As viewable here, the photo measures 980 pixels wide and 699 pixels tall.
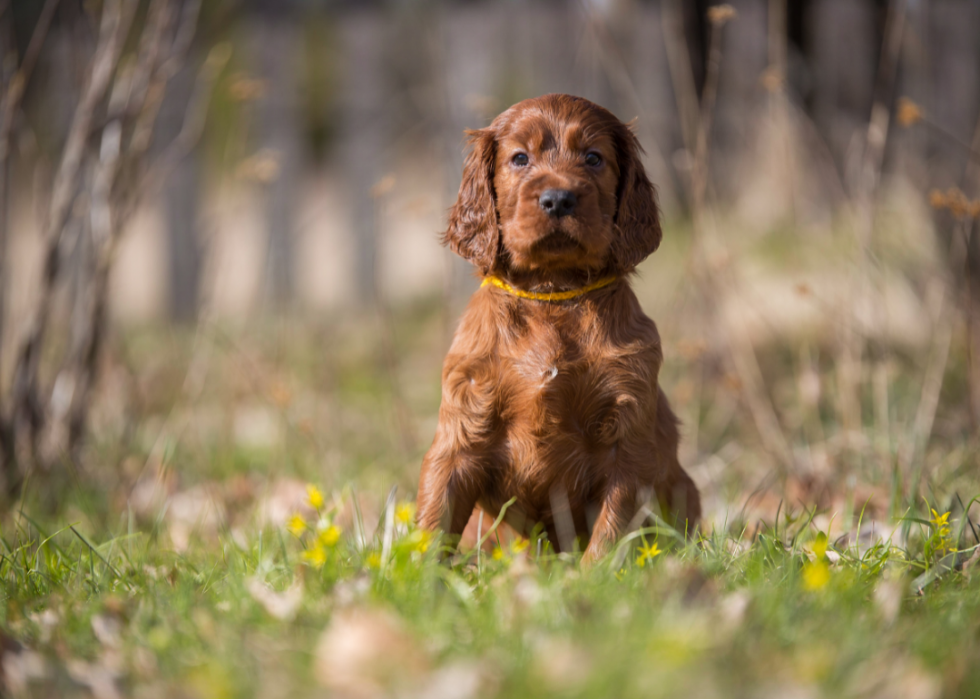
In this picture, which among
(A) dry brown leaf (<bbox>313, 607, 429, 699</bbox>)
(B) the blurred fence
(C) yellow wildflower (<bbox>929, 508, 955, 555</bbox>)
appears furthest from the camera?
(B) the blurred fence

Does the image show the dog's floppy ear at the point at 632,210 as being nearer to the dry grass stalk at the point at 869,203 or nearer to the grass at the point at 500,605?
the grass at the point at 500,605

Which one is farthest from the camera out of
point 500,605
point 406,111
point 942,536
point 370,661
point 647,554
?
point 406,111

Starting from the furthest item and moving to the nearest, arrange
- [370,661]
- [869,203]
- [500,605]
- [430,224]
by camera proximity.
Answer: [430,224]
[869,203]
[500,605]
[370,661]

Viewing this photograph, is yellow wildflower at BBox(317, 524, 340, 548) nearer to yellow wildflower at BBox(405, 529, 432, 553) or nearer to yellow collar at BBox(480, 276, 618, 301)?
yellow wildflower at BBox(405, 529, 432, 553)

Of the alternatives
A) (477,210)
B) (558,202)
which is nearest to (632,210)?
(558,202)

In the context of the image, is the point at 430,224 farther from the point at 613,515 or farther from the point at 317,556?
the point at 317,556

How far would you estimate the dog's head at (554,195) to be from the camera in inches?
84.5

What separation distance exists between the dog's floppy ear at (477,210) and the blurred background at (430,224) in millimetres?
794

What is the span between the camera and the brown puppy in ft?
7.09

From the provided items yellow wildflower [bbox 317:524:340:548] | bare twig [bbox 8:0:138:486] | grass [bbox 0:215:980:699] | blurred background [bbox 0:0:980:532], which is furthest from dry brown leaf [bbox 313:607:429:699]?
bare twig [bbox 8:0:138:486]

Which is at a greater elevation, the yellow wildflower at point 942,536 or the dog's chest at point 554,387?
the dog's chest at point 554,387

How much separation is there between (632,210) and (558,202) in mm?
333

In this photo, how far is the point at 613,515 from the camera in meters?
2.16

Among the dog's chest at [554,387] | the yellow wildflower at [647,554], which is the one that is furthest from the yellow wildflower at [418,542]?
the yellow wildflower at [647,554]
